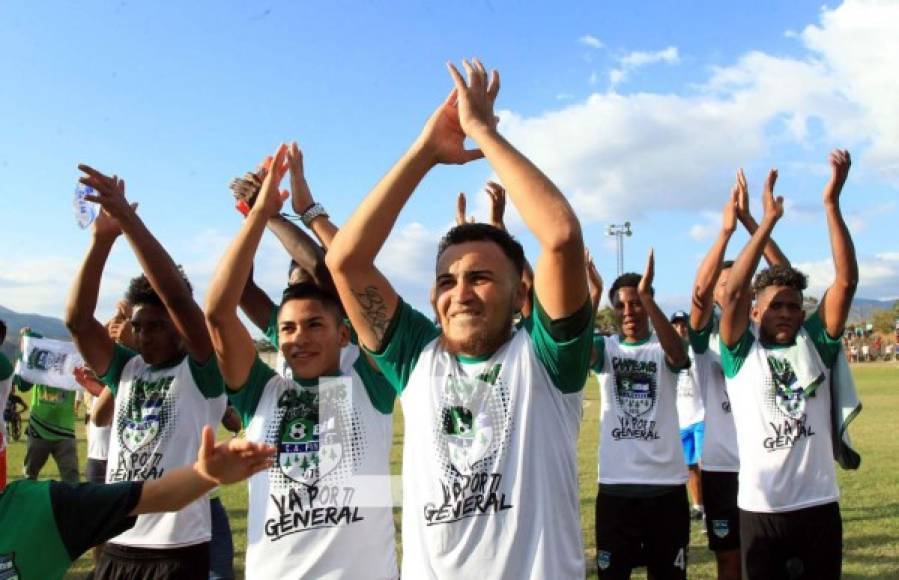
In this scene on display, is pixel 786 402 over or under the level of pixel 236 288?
under

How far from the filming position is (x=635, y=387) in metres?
5.88

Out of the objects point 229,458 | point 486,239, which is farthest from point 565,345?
point 229,458

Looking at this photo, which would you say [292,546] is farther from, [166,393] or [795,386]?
[795,386]

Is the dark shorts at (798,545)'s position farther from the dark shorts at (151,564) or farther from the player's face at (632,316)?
the dark shorts at (151,564)

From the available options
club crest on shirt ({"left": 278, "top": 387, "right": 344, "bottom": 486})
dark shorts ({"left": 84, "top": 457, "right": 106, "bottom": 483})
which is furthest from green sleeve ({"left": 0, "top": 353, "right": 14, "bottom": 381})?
club crest on shirt ({"left": 278, "top": 387, "right": 344, "bottom": 486})

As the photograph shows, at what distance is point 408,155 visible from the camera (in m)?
2.68

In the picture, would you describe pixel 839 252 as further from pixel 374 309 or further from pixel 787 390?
pixel 374 309

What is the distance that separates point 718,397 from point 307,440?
4.57 m

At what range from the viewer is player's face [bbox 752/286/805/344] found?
5008mm

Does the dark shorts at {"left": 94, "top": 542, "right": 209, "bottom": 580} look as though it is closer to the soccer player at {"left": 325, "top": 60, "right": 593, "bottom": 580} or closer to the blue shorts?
the soccer player at {"left": 325, "top": 60, "right": 593, "bottom": 580}

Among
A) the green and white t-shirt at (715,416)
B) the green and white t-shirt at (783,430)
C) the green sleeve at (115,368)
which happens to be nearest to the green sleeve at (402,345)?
the green sleeve at (115,368)

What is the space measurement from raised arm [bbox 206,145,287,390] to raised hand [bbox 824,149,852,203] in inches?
132

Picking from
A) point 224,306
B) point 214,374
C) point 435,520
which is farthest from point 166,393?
point 435,520

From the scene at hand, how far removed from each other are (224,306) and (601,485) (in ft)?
12.2
